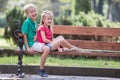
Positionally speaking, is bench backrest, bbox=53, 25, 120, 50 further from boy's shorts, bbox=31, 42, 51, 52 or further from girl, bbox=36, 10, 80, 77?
boy's shorts, bbox=31, 42, 51, 52

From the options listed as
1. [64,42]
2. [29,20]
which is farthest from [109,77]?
[29,20]

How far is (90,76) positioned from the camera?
27.5 ft

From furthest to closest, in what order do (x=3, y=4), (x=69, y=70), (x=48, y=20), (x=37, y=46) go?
1. (x=3, y=4)
2. (x=69, y=70)
3. (x=48, y=20)
4. (x=37, y=46)

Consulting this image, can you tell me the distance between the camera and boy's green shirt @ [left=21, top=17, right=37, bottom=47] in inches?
310

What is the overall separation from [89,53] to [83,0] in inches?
583

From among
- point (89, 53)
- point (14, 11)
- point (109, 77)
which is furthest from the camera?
point (14, 11)

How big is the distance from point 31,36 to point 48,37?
12.7 inches

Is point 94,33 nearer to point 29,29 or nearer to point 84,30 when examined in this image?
point 84,30

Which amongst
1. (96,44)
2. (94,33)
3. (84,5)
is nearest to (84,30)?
(94,33)

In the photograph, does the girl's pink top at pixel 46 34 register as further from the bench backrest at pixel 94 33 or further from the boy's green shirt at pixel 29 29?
the bench backrest at pixel 94 33

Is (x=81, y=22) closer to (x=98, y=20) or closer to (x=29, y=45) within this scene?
(x=98, y=20)

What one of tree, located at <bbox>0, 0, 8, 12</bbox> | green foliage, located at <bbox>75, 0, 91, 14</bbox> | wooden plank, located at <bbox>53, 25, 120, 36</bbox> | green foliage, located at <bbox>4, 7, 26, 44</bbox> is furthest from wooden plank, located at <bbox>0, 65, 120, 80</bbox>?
tree, located at <bbox>0, 0, 8, 12</bbox>

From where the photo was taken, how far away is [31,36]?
7.94m

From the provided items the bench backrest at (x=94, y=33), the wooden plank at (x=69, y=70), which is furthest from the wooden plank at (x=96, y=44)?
the wooden plank at (x=69, y=70)
